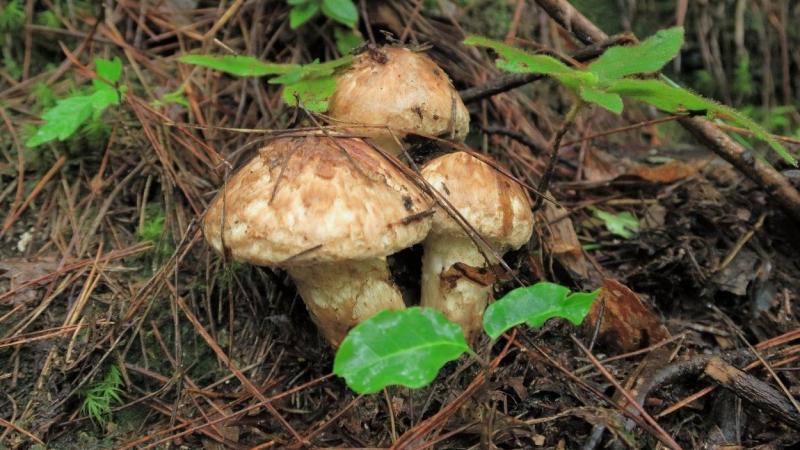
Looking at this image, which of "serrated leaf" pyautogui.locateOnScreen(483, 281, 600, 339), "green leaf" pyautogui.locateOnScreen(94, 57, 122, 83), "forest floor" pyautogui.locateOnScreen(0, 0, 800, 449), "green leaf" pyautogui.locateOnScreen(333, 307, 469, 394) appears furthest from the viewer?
"green leaf" pyautogui.locateOnScreen(94, 57, 122, 83)

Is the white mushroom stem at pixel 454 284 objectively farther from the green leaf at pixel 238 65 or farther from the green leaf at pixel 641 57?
the green leaf at pixel 238 65

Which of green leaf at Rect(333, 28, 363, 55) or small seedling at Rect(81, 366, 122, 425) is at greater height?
green leaf at Rect(333, 28, 363, 55)

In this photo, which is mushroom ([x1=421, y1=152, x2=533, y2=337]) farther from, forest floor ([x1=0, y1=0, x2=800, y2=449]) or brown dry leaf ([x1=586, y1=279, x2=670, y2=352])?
brown dry leaf ([x1=586, y1=279, x2=670, y2=352])

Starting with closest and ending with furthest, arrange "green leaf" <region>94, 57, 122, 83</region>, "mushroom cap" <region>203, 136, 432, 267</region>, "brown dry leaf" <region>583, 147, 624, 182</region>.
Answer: "mushroom cap" <region>203, 136, 432, 267</region>, "green leaf" <region>94, 57, 122, 83</region>, "brown dry leaf" <region>583, 147, 624, 182</region>

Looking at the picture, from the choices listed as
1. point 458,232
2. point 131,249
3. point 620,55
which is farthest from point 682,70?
point 131,249

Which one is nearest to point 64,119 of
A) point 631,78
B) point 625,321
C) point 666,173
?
point 631,78

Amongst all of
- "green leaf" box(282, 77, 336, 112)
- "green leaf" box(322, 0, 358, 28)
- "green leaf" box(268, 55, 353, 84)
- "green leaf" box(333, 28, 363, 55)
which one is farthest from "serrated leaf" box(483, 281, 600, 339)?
"green leaf" box(333, 28, 363, 55)
